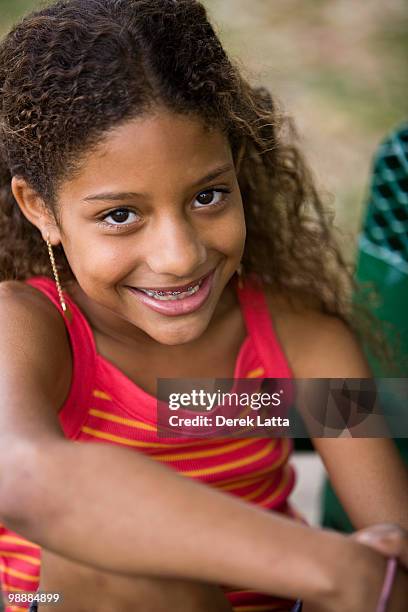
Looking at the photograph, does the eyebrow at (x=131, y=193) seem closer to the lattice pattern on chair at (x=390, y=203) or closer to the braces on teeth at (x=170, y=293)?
the braces on teeth at (x=170, y=293)

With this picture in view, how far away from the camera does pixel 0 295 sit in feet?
5.08

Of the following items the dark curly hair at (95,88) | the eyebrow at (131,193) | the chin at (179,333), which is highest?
the dark curly hair at (95,88)

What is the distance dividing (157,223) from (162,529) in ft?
1.62

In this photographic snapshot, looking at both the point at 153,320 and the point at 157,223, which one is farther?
the point at 153,320

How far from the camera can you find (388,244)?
205 cm

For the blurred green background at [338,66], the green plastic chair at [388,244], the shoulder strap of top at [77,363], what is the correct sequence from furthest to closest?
1. the blurred green background at [338,66]
2. the green plastic chair at [388,244]
3. the shoulder strap of top at [77,363]

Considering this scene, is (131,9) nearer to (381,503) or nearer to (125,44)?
(125,44)

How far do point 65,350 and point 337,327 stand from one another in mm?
536

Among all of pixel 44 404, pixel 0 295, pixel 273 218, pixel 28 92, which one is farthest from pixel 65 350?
pixel 273 218

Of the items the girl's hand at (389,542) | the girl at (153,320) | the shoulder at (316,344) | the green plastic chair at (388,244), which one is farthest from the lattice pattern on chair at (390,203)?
the girl's hand at (389,542)

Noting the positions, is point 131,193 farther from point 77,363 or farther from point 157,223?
point 77,363

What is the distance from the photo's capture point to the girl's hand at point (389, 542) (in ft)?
3.94

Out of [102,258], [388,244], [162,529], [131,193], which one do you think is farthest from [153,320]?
[388,244]

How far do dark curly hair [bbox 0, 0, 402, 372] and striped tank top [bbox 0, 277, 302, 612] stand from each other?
0.22 metres
